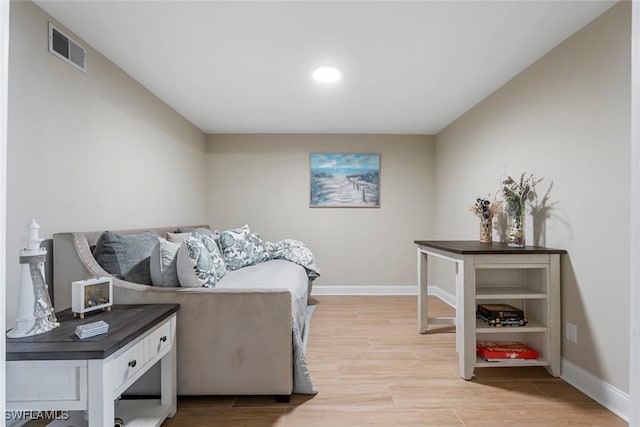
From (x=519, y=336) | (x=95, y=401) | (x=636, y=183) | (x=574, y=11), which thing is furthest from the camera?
(x=519, y=336)

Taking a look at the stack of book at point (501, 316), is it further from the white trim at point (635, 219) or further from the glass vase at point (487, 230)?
the white trim at point (635, 219)

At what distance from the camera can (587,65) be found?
2084 mm

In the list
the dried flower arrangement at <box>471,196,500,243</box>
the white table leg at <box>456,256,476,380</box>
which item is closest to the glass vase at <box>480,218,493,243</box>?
the dried flower arrangement at <box>471,196,500,243</box>

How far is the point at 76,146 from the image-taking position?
7.18 ft

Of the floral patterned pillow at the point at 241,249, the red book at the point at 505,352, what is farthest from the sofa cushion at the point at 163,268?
the red book at the point at 505,352

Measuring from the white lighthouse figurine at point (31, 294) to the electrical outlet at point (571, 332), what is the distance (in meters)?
2.86

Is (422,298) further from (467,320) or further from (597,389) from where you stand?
(597,389)

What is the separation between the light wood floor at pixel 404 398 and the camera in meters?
1.82

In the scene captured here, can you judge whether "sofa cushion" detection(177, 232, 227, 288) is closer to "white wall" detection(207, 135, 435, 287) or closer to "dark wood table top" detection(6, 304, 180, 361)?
"dark wood table top" detection(6, 304, 180, 361)

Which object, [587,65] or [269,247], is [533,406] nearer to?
[587,65]

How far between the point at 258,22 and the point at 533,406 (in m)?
2.72

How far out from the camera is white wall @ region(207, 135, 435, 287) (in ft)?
15.4

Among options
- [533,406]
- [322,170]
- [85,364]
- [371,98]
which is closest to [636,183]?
[85,364]

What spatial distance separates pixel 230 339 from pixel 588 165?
234 centimetres
